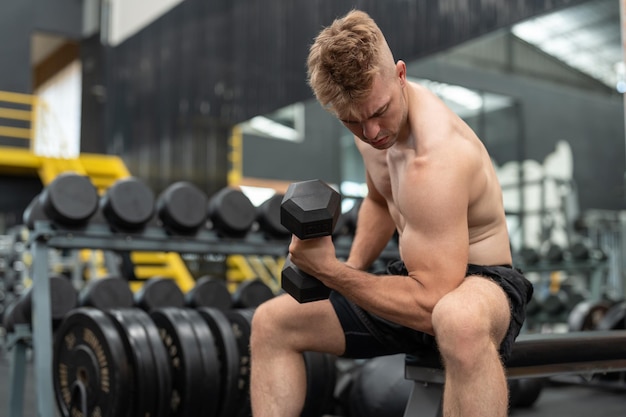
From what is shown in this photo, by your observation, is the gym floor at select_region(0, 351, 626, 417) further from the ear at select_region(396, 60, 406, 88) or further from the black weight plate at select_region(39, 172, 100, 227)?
the ear at select_region(396, 60, 406, 88)

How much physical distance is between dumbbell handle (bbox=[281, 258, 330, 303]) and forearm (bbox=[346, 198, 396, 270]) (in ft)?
1.12

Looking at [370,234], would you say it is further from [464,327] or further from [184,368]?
[184,368]

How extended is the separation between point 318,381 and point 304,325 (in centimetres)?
93

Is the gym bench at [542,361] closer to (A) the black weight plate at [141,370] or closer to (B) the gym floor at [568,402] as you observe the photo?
(A) the black weight plate at [141,370]

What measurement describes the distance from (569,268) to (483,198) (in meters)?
3.79

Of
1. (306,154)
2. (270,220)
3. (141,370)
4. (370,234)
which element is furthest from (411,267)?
(306,154)

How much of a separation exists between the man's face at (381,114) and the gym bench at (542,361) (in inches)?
17.4

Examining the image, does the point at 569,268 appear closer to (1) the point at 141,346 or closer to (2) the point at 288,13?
(2) the point at 288,13

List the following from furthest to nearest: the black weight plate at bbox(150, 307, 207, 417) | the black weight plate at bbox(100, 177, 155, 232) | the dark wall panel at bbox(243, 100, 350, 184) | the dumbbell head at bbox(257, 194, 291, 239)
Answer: the dark wall panel at bbox(243, 100, 350, 184)
the dumbbell head at bbox(257, 194, 291, 239)
the black weight plate at bbox(100, 177, 155, 232)
the black weight plate at bbox(150, 307, 207, 417)

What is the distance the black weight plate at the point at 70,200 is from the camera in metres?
2.49

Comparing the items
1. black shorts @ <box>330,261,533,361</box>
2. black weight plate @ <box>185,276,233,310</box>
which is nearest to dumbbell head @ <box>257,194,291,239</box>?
black weight plate @ <box>185,276,233,310</box>

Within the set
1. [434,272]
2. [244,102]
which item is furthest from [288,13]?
[434,272]

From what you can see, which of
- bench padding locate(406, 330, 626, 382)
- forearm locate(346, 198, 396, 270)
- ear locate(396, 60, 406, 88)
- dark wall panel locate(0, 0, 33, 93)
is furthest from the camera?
dark wall panel locate(0, 0, 33, 93)

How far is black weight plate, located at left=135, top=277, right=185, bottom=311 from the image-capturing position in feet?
9.72
